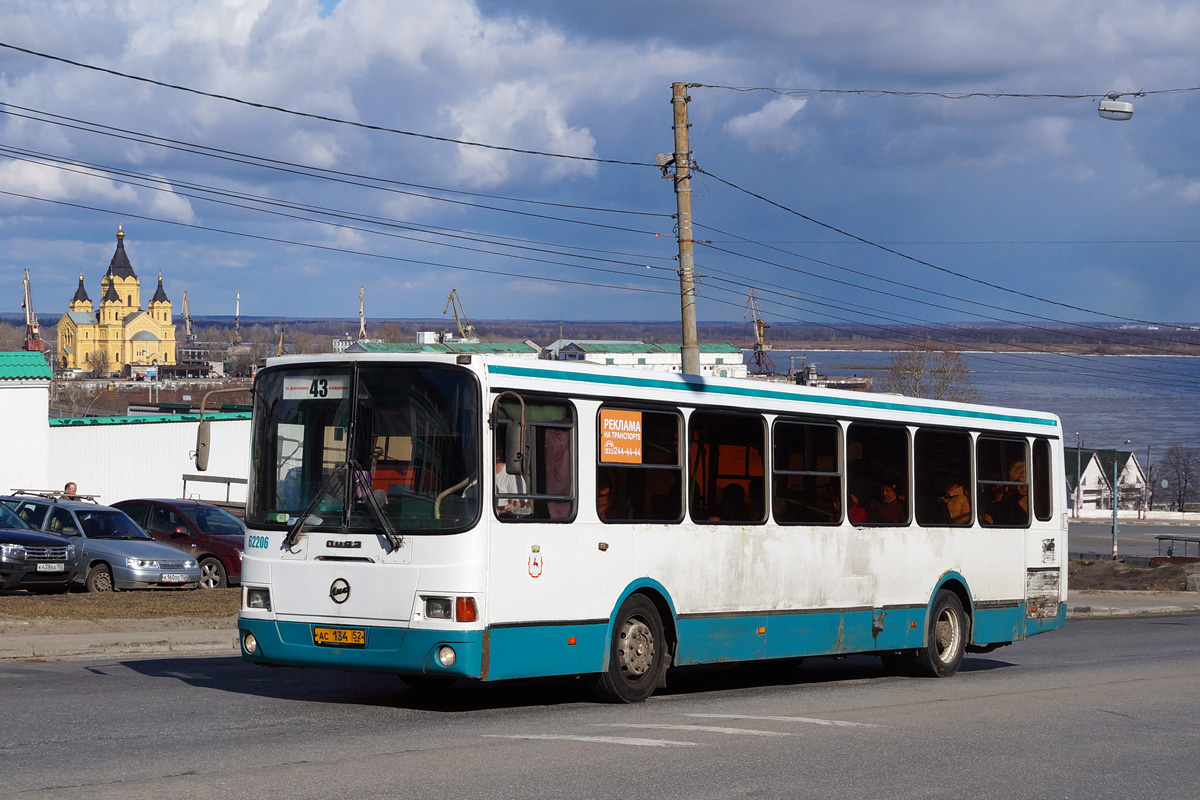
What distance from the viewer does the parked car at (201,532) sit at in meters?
25.3

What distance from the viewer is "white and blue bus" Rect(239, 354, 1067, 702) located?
34.0ft

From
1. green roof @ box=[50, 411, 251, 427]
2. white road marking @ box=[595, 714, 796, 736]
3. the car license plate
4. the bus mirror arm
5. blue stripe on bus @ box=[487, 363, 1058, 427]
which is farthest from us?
green roof @ box=[50, 411, 251, 427]

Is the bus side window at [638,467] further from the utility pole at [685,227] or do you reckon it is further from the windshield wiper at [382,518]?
the utility pole at [685,227]

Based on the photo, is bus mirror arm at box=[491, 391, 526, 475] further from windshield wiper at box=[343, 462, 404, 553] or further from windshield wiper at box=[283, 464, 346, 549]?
windshield wiper at box=[283, 464, 346, 549]

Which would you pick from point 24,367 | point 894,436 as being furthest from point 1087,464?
point 894,436

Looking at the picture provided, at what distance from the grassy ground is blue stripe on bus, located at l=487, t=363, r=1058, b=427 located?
10.3m

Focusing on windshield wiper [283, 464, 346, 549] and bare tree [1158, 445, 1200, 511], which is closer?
windshield wiper [283, 464, 346, 549]

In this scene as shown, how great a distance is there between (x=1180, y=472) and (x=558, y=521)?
14063 centimetres

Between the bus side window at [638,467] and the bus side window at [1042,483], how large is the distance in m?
6.78

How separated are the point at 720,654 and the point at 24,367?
30.8 m

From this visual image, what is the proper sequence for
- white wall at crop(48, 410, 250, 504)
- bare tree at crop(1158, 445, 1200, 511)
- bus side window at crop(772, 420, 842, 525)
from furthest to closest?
bare tree at crop(1158, 445, 1200, 511) → white wall at crop(48, 410, 250, 504) → bus side window at crop(772, 420, 842, 525)


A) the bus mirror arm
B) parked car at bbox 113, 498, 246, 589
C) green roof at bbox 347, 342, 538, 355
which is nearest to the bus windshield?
the bus mirror arm

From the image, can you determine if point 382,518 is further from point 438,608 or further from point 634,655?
point 634,655

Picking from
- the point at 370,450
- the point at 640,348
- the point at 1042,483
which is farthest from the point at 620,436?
the point at 640,348
